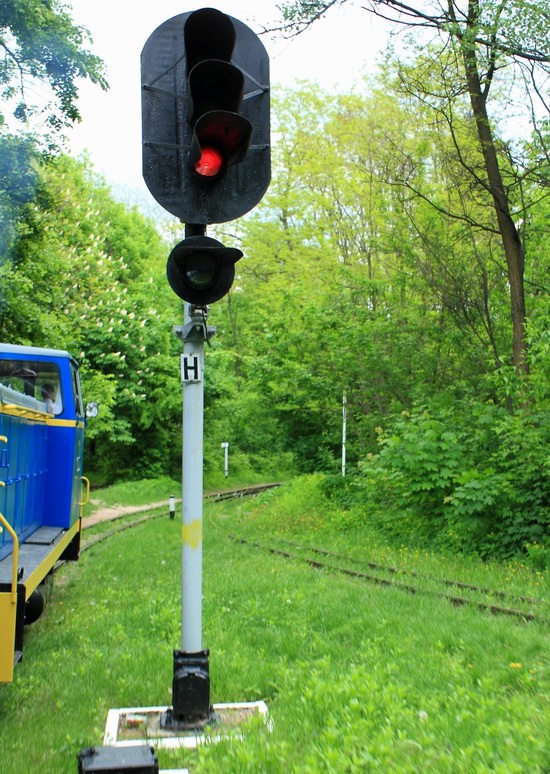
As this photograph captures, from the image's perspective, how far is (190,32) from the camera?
14.5 ft

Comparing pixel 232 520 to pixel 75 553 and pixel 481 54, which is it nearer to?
pixel 75 553

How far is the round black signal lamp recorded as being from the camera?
454cm

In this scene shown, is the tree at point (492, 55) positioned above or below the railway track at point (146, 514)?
above

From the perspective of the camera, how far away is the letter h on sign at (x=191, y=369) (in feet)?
16.0

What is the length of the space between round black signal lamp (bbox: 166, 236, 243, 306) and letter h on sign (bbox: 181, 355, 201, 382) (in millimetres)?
398

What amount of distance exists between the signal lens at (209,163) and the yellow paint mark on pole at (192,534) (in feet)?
7.12

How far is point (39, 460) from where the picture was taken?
343 inches

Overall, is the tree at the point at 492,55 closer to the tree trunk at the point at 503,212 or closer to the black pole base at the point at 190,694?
the tree trunk at the point at 503,212

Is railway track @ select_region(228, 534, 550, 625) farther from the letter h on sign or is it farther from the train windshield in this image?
the train windshield

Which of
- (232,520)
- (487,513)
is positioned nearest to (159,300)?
(232,520)

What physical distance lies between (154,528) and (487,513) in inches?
387

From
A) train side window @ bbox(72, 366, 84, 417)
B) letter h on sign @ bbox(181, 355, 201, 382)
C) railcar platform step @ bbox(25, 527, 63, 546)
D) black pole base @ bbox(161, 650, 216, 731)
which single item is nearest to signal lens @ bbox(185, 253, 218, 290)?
letter h on sign @ bbox(181, 355, 201, 382)

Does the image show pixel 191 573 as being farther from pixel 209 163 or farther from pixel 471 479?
pixel 471 479

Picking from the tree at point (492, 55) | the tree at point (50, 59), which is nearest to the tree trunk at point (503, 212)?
the tree at point (492, 55)
